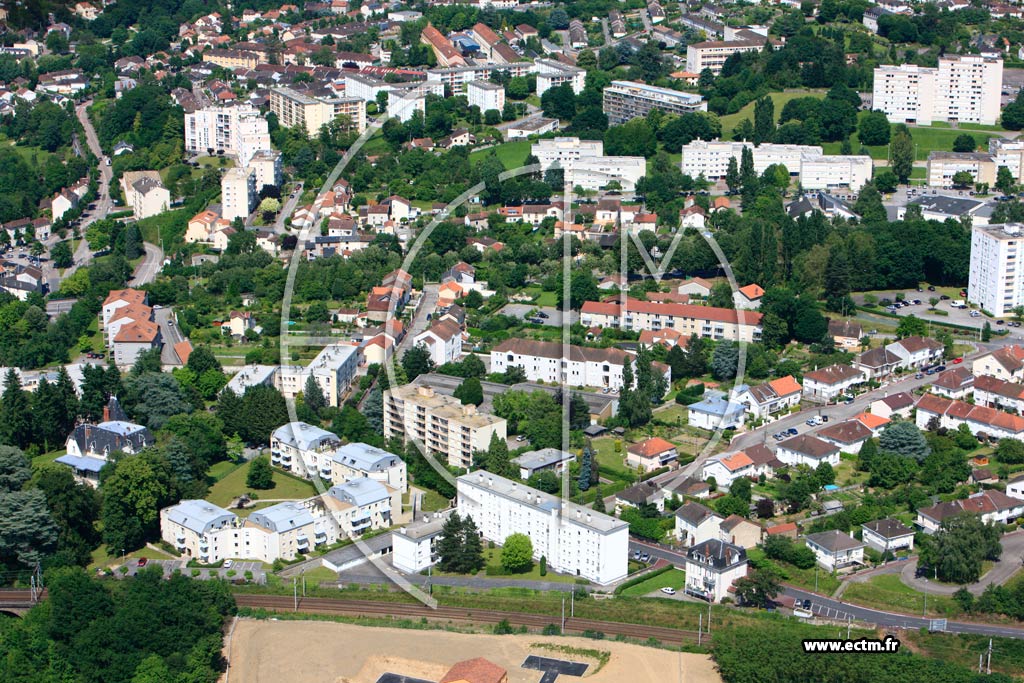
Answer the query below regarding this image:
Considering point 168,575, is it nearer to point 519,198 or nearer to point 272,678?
point 272,678

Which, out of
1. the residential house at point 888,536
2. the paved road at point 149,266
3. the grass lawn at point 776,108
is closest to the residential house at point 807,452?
the residential house at point 888,536

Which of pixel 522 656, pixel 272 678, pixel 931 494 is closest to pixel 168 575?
pixel 272 678

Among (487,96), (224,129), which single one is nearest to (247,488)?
(224,129)

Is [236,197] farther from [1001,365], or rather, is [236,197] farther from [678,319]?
[1001,365]

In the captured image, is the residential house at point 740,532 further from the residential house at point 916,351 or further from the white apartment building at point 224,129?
the white apartment building at point 224,129

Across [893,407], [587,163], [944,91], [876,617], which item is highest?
[944,91]

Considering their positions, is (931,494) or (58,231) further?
(58,231)
